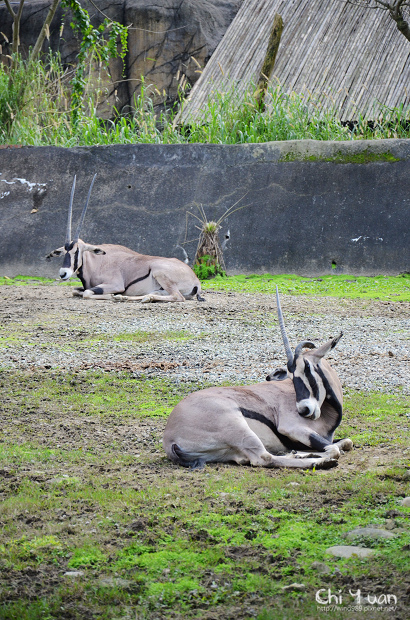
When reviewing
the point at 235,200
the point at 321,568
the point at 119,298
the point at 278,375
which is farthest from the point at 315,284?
the point at 321,568

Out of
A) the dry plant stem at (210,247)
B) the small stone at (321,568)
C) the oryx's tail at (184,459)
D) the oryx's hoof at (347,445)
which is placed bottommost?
the dry plant stem at (210,247)

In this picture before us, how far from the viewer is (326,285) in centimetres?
1117

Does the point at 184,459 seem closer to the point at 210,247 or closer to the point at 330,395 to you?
the point at 330,395

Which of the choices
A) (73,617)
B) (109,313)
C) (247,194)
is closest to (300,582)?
(73,617)

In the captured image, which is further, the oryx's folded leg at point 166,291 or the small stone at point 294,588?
the oryx's folded leg at point 166,291

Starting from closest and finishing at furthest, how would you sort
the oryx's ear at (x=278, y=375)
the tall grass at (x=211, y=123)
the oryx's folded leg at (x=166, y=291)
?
the oryx's ear at (x=278, y=375)
the oryx's folded leg at (x=166, y=291)
the tall grass at (x=211, y=123)

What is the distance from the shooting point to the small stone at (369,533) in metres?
2.85

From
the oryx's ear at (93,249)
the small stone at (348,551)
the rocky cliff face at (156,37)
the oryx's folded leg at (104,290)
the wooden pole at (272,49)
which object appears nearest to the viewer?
the small stone at (348,551)

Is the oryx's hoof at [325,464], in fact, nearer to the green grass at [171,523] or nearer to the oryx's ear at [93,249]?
the green grass at [171,523]

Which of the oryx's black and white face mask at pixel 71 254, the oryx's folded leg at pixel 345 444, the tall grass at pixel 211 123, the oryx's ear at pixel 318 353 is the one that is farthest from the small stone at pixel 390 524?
the tall grass at pixel 211 123

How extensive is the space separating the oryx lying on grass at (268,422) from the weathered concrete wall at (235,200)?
7.64m

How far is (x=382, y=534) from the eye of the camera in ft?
9.39

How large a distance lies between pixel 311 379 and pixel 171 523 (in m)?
1.54

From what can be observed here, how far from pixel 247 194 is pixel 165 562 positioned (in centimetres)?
1027
